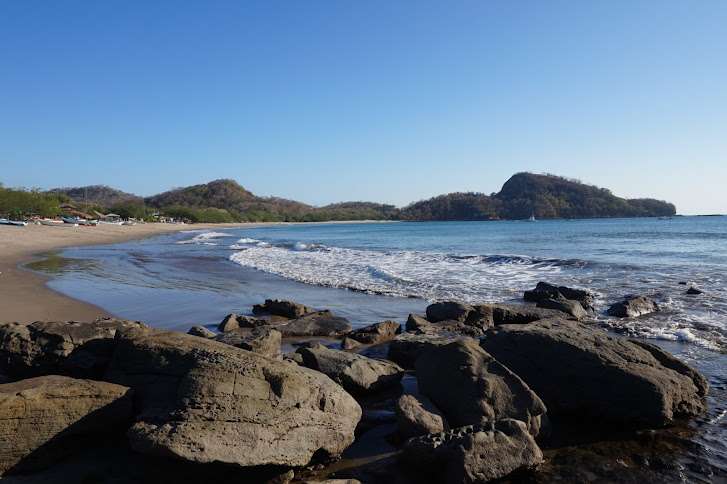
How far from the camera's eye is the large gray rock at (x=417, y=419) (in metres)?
4.10

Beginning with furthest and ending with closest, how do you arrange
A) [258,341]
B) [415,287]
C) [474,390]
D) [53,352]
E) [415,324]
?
[415,287]
[415,324]
[258,341]
[53,352]
[474,390]

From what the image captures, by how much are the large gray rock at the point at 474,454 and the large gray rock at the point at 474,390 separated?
47 cm

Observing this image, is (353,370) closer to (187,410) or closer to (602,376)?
(187,410)

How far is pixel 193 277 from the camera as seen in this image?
16.3 metres

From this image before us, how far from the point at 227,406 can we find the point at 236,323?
560 centimetres

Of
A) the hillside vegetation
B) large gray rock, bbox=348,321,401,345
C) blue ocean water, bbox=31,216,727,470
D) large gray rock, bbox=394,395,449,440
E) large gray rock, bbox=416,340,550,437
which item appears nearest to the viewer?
large gray rock, bbox=394,395,449,440

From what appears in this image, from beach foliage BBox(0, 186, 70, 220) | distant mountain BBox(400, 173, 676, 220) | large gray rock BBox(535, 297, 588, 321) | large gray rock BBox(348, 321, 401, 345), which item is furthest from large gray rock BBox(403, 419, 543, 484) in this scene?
distant mountain BBox(400, 173, 676, 220)

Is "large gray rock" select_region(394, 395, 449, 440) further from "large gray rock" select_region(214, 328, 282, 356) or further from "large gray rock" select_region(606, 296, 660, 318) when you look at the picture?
"large gray rock" select_region(606, 296, 660, 318)

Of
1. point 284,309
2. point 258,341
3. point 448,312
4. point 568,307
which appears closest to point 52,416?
point 258,341

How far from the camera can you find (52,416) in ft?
11.8

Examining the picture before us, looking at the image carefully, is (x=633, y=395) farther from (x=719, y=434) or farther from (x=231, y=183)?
(x=231, y=183)

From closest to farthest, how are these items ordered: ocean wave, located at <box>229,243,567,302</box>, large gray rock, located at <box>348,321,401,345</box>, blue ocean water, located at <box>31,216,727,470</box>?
large gray rock, located at <box>348,321,401,345</box>
blue ocean water, located at <box>31,216,727,470</box>
ocean wave, located at <box>229,243,567,302</box>

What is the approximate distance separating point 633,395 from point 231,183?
194 meters

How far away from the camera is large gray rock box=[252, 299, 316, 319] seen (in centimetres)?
996
